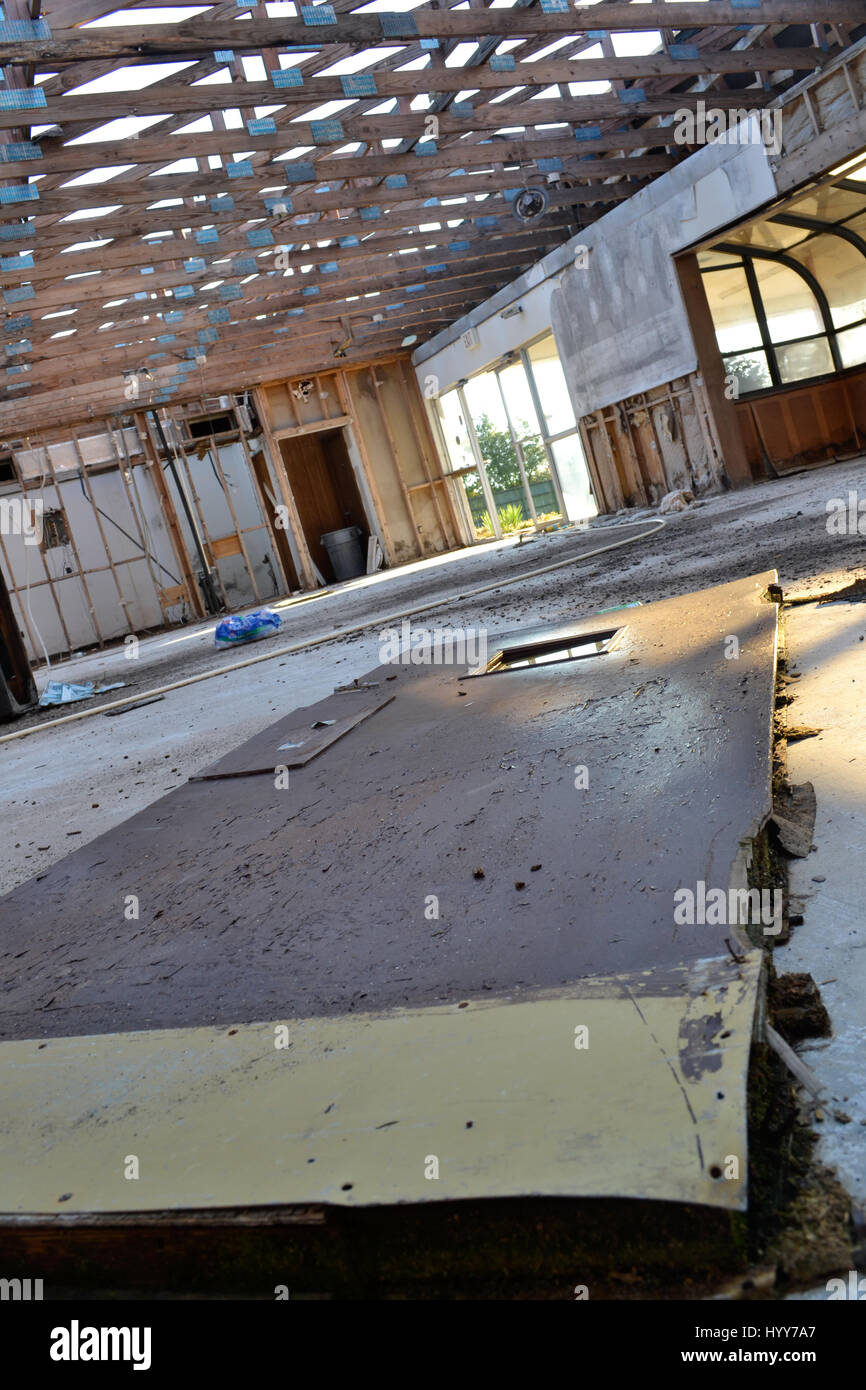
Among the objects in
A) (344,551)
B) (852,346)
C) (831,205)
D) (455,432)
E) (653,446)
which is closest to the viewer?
(831,205)

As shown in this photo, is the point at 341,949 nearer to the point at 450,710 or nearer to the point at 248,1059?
the point at 248,1059

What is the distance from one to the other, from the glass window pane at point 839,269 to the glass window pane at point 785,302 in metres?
0.25

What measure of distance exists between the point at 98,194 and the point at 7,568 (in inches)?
499

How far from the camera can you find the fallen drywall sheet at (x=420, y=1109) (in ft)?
4.20

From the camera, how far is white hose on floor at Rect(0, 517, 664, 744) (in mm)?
8891

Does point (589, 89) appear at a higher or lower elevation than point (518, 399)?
higher

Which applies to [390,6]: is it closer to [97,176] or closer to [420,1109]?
[97,176]

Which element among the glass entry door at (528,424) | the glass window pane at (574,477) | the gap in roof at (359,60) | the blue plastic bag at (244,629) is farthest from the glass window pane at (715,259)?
the blue plastic bag at (244,629)

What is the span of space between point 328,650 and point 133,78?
4.58 meters

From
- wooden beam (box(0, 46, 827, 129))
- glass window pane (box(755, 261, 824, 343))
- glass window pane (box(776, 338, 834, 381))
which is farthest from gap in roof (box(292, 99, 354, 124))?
glass window pane (box(776, 338, 834, 381))

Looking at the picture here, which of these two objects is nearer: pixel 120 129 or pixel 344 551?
pixel 120 129

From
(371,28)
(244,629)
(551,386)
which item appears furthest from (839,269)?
(244,629)

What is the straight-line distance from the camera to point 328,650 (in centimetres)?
888

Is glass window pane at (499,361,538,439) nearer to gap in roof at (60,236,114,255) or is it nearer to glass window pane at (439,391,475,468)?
glass window pane at (439,391,475,468)
